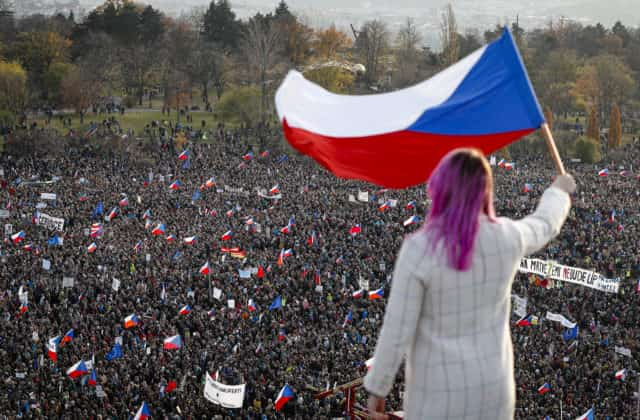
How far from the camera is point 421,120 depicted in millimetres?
4094

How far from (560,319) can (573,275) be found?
2.20 m

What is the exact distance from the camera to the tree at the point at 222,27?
68438mm

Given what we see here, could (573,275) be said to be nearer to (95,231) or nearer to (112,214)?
(95,231)

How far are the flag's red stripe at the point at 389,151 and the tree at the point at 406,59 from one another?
5444 cm

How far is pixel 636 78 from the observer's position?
63344 millimetres

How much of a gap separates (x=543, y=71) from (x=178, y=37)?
31.0 meters

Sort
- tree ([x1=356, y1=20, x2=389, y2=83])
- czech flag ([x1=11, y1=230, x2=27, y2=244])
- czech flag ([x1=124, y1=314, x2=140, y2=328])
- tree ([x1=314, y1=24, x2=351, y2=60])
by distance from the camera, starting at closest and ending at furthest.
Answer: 1. czech flag ([x1=124, y1=314, x2=140, y2=328])
2. czech flag ([x1=11, y1=230, x2=27, y2=244])
3. tree ([x1=356, y1=20, x2=389, y2=83])
4. tree ([x1=314, y1=24, x2=351, y2=60])

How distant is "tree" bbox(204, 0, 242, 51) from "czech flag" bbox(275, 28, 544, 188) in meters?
65.9

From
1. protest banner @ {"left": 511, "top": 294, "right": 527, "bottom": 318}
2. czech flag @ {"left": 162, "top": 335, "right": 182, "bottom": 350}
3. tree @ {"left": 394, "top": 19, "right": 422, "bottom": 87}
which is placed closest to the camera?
czech flag @ {"left": 162, "top": 335, "right": 182, "bottom": 350}

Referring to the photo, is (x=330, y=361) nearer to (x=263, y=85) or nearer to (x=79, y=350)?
(x=79, y=350)

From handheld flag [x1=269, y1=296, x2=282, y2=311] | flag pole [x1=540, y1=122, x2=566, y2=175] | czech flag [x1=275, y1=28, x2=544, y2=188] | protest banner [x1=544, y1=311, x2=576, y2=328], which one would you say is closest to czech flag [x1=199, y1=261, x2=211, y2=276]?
→ handheld flag [x1=269, y1=296, x2=282, y2=311]

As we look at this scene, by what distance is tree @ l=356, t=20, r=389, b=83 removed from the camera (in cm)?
6606

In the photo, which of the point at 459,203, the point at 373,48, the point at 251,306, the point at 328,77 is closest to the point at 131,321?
the point at 251,306

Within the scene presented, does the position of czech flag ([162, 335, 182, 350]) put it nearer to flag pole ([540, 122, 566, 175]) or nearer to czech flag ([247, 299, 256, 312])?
czech flag ([247, 299, 256, 312])
